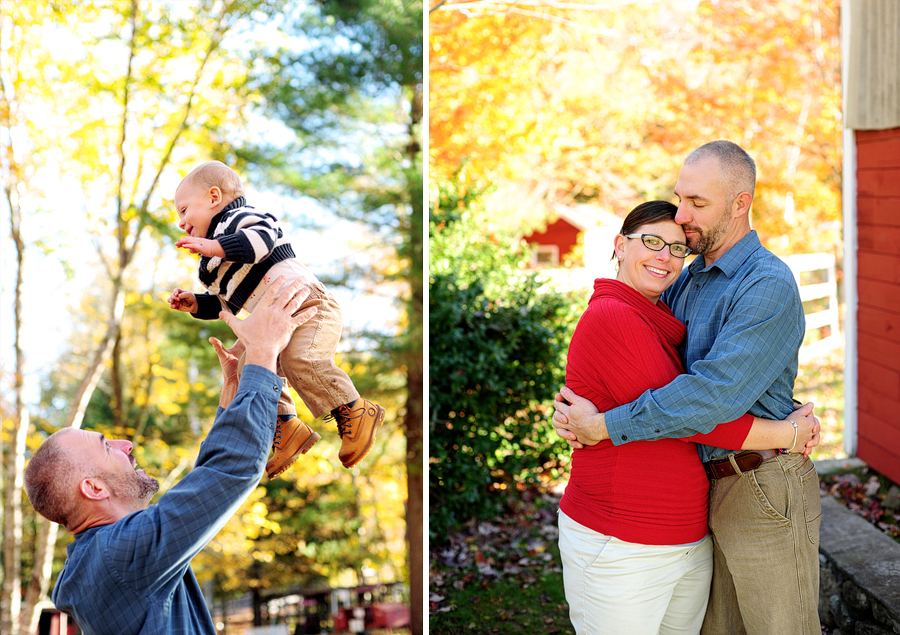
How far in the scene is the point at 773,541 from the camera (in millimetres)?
2066

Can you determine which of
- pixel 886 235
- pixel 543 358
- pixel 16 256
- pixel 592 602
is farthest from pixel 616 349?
pixel 16 256

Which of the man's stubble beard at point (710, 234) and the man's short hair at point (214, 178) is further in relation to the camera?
the man's stubble beard at point (710, 234)

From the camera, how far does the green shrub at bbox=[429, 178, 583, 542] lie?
15.4 ft

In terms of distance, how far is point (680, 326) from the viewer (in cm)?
226

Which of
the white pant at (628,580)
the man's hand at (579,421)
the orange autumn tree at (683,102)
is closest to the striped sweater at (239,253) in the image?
the man's hand at (579,421)

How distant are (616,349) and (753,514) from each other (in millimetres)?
618

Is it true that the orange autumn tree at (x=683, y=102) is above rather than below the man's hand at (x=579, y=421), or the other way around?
above

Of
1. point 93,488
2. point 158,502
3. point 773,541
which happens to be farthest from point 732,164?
point 93,488

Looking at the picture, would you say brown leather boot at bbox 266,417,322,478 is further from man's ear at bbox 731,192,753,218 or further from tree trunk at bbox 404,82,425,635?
tree trunk at bbox 404,82,425,635

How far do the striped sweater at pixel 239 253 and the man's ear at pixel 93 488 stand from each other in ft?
1.62

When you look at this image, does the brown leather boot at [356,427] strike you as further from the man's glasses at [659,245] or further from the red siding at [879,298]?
the red siding at [879,298]

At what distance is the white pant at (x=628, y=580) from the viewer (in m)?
2.04

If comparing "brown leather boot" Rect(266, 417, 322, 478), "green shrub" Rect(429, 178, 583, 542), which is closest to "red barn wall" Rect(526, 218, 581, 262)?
"green shrub" Rect(429, 178, 583, 542)

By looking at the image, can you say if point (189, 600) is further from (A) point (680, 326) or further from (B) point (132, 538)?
(A) point (680, 326)
